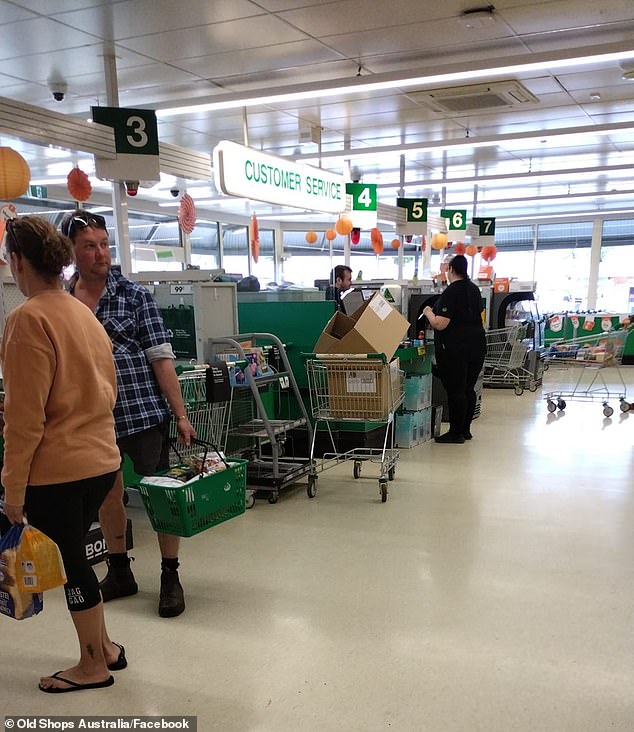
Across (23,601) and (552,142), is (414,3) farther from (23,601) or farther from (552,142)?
(552,142)

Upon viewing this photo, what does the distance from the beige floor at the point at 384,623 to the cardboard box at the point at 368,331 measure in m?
1.13

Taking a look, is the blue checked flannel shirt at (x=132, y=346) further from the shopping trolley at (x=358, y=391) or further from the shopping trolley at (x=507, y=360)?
the shopping trolley at (x=507, y=360)

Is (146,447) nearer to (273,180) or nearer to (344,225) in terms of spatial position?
(273,180)

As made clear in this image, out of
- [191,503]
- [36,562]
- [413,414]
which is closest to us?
[36,562]

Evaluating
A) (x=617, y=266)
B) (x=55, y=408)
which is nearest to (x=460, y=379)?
(x=55, y=408)

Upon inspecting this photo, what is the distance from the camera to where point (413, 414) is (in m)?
6.30

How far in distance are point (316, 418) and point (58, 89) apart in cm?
486

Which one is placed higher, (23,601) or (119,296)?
(119,296)

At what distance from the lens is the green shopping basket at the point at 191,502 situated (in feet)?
9.26

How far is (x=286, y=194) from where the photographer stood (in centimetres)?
620

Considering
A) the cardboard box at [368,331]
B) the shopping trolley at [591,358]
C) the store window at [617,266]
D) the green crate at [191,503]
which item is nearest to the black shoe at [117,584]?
the green crate at [191,503]

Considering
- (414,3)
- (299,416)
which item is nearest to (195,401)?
(299,416)

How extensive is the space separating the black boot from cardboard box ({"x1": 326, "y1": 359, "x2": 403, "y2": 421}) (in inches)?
82.3

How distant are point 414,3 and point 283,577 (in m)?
4.32
